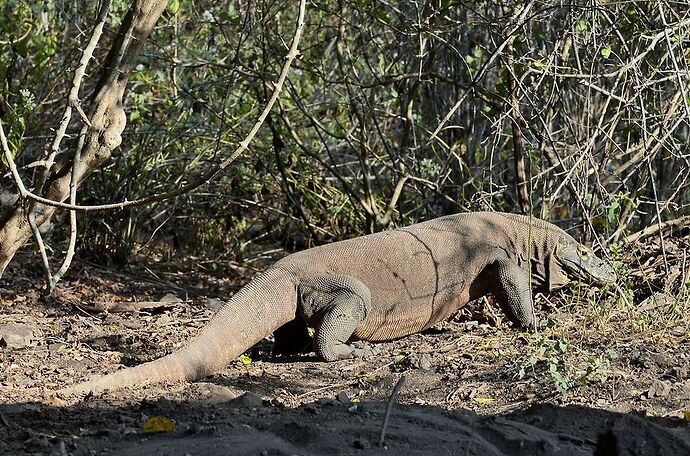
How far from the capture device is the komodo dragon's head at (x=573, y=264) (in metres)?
Answer: 7.40

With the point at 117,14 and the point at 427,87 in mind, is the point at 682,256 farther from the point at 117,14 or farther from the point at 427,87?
the point at 117,14

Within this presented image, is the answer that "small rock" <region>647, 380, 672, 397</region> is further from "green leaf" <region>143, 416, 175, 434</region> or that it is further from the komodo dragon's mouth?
"green leaf" <region>143, 416, 175, 434</region>

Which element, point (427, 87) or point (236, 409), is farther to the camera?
point (427, 87)

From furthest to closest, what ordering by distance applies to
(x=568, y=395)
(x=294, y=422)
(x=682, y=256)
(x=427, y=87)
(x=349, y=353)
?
1. (x=427, y=87)
2. (x=682, y=256)
3. (x=349, y=353)
4. (x=568, y=395)
5. (x=294, y=422)

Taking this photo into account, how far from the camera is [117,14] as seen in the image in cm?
1033

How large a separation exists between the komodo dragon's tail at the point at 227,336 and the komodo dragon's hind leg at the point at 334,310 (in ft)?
0.39

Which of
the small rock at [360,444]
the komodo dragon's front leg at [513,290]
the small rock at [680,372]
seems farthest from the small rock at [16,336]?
the small rock at [680,372]

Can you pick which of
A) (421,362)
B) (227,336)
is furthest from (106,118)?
(421,362)

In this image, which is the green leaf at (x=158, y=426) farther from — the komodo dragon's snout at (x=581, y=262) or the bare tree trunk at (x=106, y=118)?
the komodo dragon's snout at (x=581, y=262)

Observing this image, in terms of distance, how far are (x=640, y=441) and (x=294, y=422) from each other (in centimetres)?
140

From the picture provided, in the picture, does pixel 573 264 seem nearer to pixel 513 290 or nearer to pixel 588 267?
pixel 588 267

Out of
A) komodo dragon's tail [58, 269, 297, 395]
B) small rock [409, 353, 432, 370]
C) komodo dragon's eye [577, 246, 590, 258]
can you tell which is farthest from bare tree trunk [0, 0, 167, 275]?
komodo dragon's eye [577, 246, 590, 258]

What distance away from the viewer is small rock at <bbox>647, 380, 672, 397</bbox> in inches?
207

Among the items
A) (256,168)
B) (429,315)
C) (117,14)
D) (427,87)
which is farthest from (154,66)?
(429,315)
